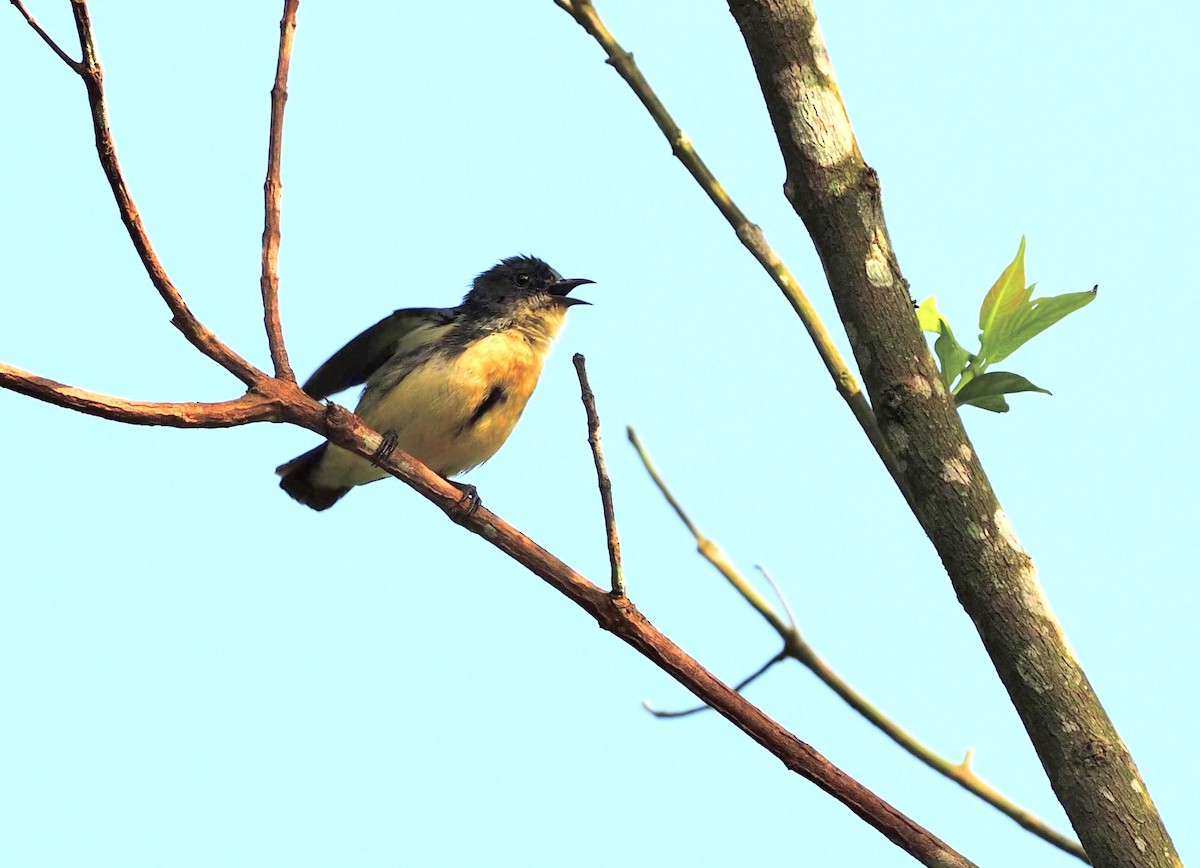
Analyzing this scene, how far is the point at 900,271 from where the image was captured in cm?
312

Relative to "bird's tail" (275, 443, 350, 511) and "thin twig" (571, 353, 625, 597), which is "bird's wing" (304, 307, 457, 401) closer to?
"bird's tail" (275, 443, 350, 511)

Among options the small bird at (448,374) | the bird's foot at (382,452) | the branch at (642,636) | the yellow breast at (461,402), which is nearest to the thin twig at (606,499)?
the branch at (642,636)

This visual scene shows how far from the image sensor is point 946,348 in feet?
11.8

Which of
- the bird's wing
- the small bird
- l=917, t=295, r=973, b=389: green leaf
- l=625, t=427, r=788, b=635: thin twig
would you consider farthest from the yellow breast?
l=917, t=295, r=973, b=389: green leaf

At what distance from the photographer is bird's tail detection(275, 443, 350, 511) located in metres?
7.45

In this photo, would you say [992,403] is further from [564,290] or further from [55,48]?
[564,290]

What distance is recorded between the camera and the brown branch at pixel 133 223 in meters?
2.86

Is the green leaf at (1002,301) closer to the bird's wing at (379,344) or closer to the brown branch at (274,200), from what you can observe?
the brown branch at (274,200)

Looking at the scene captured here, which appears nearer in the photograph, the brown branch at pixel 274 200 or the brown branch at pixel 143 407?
the brown branch at pixel 143 407

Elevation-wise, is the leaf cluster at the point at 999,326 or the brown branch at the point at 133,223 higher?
the leaf cluster at the point at 999,326

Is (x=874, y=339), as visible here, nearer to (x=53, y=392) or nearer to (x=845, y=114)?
(x=845, y=114)

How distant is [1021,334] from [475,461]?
12.8 feet

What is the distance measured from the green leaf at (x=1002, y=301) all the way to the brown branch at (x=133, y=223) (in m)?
2.05

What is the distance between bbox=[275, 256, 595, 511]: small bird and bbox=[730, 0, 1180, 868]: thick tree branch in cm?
315
